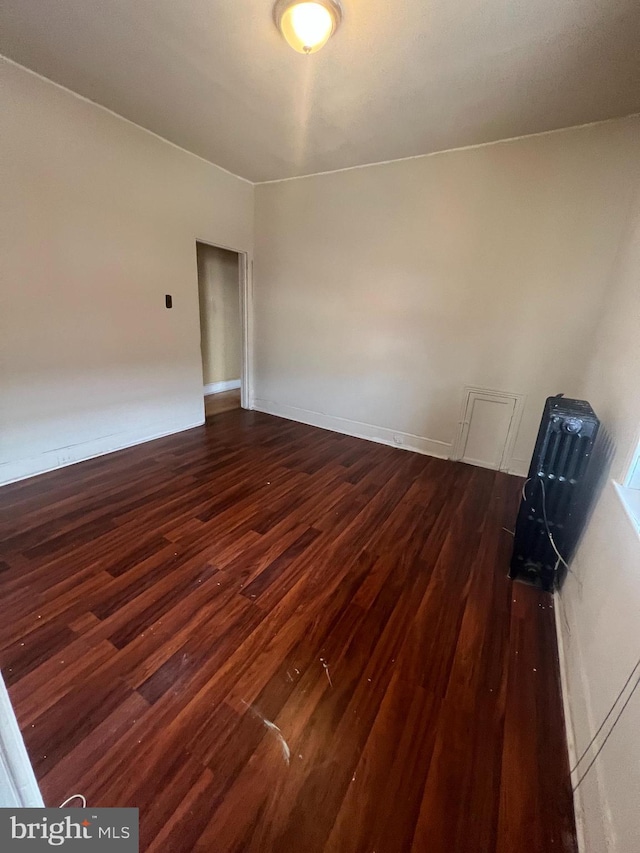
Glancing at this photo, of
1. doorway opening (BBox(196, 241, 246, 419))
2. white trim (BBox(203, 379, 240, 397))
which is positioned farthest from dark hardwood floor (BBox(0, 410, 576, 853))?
white trim (BBox(203, 379, 240, 397))

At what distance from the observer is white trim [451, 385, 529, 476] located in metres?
3.04

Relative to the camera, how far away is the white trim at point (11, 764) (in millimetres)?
644

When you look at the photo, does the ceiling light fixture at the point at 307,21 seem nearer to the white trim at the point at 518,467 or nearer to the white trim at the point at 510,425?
the white trim at the point at 510,425

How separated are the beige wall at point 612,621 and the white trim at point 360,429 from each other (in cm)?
154

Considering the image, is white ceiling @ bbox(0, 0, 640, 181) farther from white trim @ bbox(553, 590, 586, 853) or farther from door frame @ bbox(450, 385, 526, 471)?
white trim @ bbox(553, 590, 586, 853)

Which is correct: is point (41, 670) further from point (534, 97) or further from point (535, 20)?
point (534, 97)

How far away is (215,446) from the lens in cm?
349

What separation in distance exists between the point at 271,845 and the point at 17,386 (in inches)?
118

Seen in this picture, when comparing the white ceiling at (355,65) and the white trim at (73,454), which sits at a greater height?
the white ceiling at (355,65)

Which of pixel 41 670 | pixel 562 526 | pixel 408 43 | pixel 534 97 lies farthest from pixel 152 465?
pixel 534 97

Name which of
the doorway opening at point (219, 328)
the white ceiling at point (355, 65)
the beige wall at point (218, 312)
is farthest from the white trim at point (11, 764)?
the beige wall at point (218, 312)

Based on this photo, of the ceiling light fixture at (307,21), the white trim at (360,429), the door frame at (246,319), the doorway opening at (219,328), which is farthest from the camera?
the doorway opening at (219,328)

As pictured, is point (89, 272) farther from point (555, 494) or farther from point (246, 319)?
point (555, 494)

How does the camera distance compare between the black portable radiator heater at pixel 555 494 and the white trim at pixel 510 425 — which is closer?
the black portable radiator heater at pixel 555 494
